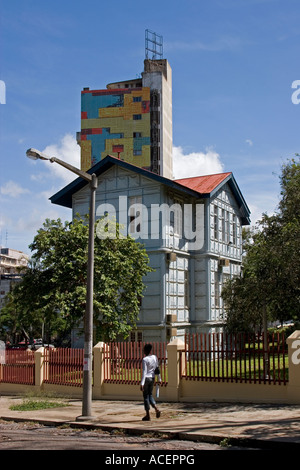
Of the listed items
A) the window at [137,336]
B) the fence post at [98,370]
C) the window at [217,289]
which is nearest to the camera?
the fence post at [98,370]

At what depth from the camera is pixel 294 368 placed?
13.6m

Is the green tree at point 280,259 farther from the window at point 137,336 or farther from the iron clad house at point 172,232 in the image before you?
the window at point 137,336

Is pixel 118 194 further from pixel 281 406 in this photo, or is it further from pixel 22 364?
pixel 281 406

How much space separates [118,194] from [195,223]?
474 centimetres

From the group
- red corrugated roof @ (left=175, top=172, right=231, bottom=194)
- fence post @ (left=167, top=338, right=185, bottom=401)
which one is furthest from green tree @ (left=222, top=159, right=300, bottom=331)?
red corrugated roof @ (left=175, top=172, right=231, bottom=194)

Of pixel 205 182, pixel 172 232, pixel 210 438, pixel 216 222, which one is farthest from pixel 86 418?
pixel 205 182

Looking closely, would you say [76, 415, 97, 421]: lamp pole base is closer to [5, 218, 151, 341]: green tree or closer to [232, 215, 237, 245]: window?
[5, 218, 151, 341]: green tree

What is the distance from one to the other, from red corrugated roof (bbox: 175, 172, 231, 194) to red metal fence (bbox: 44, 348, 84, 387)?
46.1ft

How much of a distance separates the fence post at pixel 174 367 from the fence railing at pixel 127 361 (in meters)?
0.29

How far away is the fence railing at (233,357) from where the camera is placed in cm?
1416

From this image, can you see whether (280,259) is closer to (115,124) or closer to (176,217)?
(176,217)

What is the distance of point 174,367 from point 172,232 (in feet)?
44.4

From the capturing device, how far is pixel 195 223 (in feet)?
102

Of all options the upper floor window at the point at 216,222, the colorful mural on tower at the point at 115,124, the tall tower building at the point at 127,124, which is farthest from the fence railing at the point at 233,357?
the colorful mural on tower at the point at 115,124
